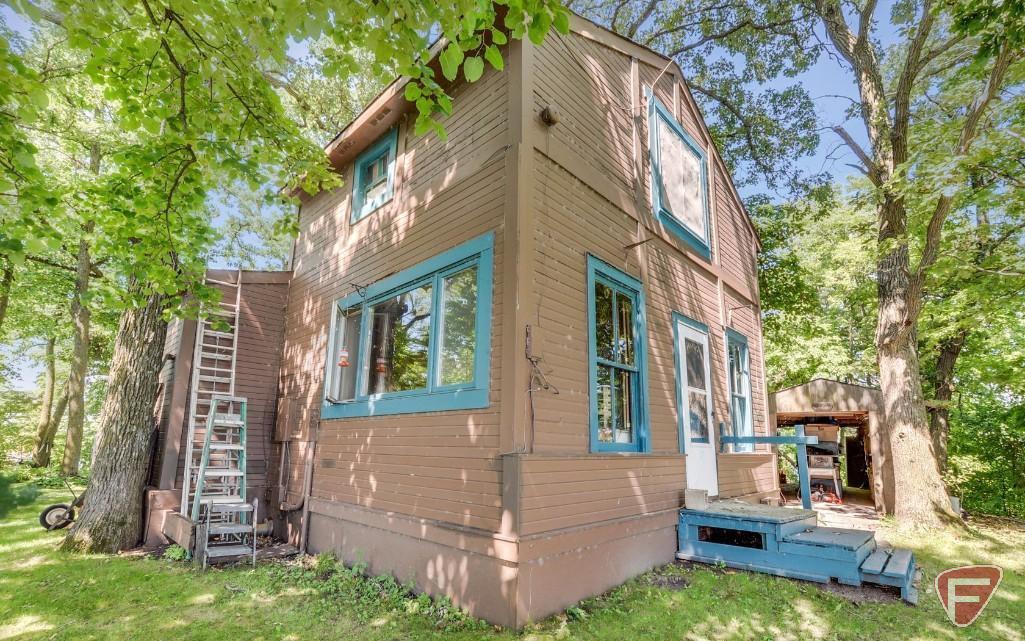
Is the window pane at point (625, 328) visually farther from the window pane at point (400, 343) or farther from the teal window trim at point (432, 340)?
the window pane at point (400, 343)

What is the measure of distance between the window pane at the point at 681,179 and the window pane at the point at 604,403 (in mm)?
3140

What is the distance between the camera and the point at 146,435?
7.25 m

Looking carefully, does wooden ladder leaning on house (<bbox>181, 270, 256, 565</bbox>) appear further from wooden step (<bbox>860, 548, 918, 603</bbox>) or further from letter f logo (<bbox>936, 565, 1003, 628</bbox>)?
letter f logo (<bbox>936, 565, 1003, 628</bbox>)

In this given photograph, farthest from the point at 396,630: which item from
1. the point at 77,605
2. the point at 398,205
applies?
the point at 398,205

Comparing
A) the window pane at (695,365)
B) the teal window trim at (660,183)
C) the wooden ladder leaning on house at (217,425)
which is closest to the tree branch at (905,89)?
the teal window trim at (660,183)

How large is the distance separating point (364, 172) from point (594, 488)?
19.2ft

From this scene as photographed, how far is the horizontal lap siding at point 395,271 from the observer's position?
4785mm

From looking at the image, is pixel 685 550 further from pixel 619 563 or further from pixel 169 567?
pixel 169 567

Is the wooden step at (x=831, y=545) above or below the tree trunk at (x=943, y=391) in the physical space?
below

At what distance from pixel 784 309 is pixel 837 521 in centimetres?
648

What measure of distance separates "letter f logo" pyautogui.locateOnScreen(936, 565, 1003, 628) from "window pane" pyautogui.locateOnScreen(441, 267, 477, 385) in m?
4.28

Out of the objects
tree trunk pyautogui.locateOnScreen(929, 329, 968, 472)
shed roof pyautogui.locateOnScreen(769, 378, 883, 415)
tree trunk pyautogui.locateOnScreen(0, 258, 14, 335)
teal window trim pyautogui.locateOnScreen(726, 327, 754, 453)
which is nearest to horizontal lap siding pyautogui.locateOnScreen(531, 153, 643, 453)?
teal window trim pyautogui.locateOnScreen(726, 327, 754, 453)

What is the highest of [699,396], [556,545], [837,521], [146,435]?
[699,396]

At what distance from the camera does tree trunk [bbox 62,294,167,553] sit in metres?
6.70
